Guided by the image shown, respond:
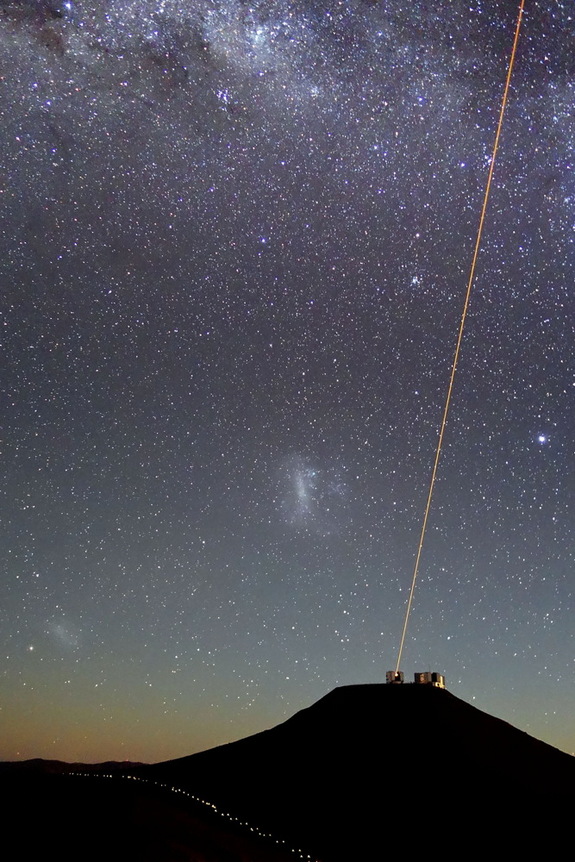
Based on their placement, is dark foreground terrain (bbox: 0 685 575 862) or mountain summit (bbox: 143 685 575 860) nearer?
dark foreground terrain (bbox: 0 685 575 862)

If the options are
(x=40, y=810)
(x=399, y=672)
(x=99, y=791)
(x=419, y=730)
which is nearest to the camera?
(x=40, y=810)

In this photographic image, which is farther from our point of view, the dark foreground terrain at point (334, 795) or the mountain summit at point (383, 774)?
the mountain summit at point (383, 774)

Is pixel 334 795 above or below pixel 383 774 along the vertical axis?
below

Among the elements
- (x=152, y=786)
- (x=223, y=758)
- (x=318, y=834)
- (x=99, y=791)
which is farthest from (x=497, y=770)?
(x=99, y=791)

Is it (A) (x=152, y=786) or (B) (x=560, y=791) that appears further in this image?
(B) (x=560, y=791)

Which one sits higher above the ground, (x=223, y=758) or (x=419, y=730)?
(x=419, y=730)

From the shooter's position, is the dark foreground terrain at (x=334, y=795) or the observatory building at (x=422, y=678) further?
the observatory building at (x=422, y=678)

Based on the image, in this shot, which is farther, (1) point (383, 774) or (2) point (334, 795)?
(1) point (383, 774)

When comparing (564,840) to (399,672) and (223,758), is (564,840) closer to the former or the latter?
(399,672)
